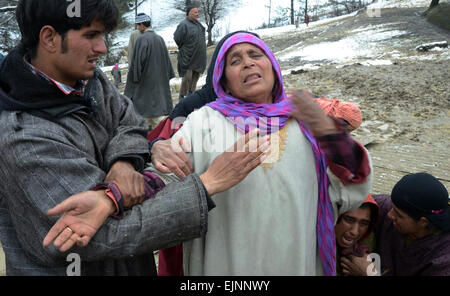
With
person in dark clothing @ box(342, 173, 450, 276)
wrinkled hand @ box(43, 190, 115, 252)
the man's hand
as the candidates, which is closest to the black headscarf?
person in dark clothing @ box(342, 173, 450, 276)

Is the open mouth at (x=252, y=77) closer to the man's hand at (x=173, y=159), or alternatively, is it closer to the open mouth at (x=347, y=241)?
the man's hand at (x=173, y=159)

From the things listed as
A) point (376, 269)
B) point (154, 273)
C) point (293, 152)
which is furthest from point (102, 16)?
point (376, 269)

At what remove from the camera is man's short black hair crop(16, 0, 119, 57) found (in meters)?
1.09

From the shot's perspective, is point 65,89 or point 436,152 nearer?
point 65,89

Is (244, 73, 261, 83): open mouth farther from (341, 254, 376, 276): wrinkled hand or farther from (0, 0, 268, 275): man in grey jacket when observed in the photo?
(341, 254, 376, 276): wrinkled hand

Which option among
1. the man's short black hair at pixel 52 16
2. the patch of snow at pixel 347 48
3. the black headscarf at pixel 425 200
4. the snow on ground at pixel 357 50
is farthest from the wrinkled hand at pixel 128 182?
the patch of snow at pixel 347 48

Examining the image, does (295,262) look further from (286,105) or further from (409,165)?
(409,165)

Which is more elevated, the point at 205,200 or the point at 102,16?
the point at 102,16

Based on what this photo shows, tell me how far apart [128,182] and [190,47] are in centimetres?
576

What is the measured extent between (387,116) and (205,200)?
5.16 m

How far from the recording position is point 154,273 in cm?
146

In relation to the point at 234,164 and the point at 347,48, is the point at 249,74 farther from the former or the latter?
the point at 347,48

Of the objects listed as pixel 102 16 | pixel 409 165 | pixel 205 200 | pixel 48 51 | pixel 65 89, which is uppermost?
pixel 102 16
